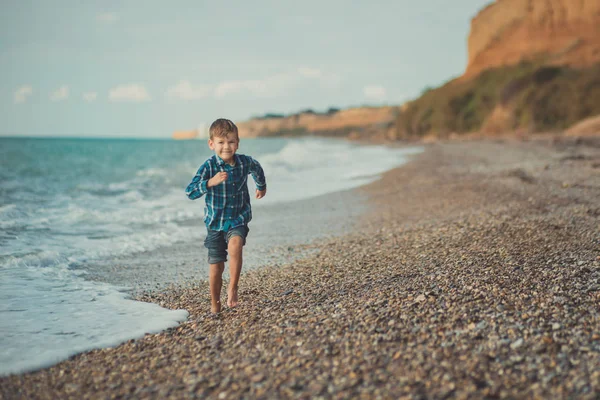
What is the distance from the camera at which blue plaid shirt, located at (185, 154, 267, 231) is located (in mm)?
4098

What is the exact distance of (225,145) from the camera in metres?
4.03

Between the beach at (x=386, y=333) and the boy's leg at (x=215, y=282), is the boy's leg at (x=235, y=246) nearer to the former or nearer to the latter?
the boy's leg at (x=215, y=282)

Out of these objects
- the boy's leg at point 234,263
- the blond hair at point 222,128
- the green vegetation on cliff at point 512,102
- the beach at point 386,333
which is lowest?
the beach at point 386,333

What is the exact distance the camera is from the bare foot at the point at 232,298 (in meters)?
4.38

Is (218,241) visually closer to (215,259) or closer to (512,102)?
(215,259)

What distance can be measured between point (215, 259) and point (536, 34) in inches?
3114

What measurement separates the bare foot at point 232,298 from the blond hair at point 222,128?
1470mm

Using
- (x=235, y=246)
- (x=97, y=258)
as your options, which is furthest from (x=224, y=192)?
(x=97, y=258)

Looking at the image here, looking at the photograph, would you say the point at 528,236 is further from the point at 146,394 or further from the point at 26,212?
the point at 26,212

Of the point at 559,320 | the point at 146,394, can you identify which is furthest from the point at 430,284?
the point at 146,394

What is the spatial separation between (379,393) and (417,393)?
0.21 metres

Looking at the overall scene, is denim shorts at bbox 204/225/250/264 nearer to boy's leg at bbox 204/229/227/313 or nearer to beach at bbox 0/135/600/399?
boy's leg at bbox 204/229/227/313

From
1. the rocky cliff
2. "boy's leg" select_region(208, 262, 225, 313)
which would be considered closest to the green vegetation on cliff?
the rocky cliff

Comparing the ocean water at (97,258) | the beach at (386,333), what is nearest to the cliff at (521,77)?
the ocean water at (97,258)
